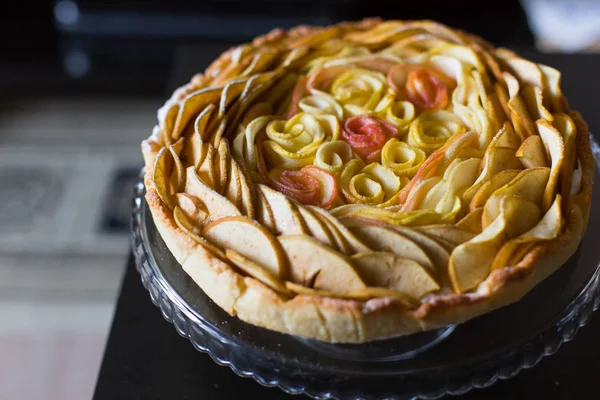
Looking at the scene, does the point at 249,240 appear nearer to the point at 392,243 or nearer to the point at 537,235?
the point at 392,243

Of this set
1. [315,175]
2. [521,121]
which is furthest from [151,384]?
[521,121]

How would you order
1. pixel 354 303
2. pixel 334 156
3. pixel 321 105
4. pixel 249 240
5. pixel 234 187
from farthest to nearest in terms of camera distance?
pixel 321 105, pixel 334 156, pixel 234 187, pixel 249 240, pixel 354 303

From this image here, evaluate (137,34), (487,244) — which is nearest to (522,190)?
(487,244)

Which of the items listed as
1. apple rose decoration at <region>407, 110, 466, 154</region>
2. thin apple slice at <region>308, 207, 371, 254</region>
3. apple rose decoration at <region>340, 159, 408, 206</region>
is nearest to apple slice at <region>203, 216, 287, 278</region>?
thin apple slice at <region>308, 207, 371, 254</region>

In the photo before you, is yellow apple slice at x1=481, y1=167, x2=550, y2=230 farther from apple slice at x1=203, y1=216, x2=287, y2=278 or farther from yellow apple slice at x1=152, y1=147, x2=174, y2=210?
yellow apple slice at x1=152, y1=147, x2=174, y2=210

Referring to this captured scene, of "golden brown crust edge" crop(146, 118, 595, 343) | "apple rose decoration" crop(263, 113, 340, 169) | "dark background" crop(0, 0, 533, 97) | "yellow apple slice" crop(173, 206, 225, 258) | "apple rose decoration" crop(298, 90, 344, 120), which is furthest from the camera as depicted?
"dark background" crop(0, 0, 533, 97)

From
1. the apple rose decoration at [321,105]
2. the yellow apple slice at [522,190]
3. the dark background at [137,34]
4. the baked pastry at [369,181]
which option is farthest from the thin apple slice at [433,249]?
the dark background at [137,34]
